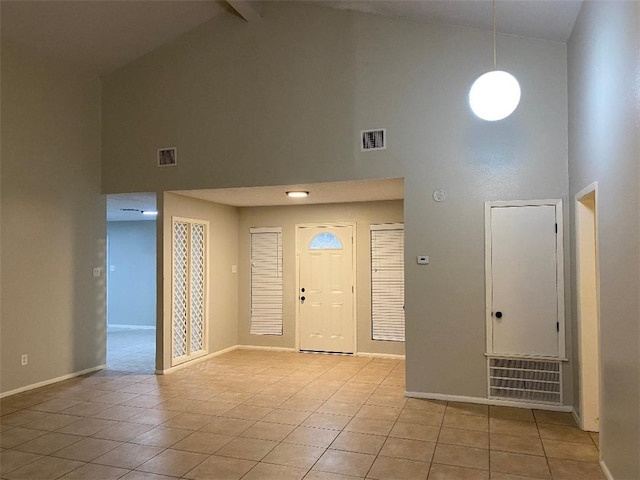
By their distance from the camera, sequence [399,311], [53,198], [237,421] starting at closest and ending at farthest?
[237,421]
[53,198]
[399,311]

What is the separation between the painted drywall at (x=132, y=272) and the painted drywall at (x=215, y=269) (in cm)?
314

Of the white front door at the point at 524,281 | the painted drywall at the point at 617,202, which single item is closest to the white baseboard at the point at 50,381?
the white front door at the point at 524,281

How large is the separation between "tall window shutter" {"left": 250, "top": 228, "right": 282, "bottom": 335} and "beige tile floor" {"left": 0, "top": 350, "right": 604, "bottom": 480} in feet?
6.06

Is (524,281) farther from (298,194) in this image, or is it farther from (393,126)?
(298,194)


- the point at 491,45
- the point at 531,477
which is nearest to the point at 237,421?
the point at 531,477

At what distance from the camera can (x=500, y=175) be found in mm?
4629

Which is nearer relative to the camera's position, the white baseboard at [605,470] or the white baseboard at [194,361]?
the white baseboard at [605,470]

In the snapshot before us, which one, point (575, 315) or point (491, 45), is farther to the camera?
point (491, 45)

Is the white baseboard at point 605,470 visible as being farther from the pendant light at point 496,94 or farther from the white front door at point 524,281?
the pendant light at point 496,94

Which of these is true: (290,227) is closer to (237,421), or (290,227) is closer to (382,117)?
(382,117)

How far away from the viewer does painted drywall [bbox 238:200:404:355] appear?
270 inches

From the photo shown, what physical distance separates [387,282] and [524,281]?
2.44 m

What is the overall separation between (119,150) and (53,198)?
1029 mm

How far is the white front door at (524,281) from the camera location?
14.7ft
